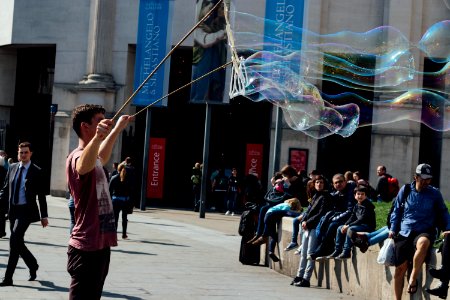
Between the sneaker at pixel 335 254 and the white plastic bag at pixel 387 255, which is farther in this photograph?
the sneaker at pixel 335 254

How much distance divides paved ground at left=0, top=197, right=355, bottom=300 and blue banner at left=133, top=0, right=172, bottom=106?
761cm

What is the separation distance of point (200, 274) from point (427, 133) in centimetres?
2046

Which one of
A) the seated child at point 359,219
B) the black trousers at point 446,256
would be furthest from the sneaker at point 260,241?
the black trousers at point 446,256

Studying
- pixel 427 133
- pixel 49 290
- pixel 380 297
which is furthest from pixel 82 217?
pixel 427 133

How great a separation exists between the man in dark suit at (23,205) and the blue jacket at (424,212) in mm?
4550

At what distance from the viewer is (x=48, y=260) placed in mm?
14719

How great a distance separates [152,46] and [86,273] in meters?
23.5

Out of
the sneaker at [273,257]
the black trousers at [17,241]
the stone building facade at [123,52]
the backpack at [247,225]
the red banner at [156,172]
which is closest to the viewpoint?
the black trousers at [17,241]

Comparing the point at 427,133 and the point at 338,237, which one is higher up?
the point at 427,133

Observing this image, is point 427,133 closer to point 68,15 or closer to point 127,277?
point 68,15

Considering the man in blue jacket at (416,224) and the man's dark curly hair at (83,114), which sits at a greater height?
the man's dark curly hair at (83,114)

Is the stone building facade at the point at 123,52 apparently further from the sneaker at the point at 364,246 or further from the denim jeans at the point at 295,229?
the sneaker at the point at 364,246

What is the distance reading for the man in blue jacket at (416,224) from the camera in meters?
10.7

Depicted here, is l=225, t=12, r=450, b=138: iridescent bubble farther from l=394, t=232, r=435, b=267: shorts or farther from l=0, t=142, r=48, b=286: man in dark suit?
l=0, t=142, r=48, b=286: man in dark suit
